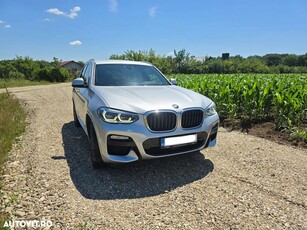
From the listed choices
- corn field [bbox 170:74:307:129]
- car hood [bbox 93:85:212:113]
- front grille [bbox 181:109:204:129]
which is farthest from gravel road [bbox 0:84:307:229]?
corn field [bbox 170:74:307:129]

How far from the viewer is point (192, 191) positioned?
3.08m

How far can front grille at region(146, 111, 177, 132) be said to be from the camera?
3.10 meters

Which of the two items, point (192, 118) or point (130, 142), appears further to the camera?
point (192, 118)

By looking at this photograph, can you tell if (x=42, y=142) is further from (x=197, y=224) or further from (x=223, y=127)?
(x=223, y=127)

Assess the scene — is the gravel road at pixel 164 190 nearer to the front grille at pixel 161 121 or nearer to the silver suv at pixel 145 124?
the silver suv at pixel 145 124

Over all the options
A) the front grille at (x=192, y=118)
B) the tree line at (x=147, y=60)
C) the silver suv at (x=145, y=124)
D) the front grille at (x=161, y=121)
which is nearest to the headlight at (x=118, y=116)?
the silver suv at (x=145, y=124)

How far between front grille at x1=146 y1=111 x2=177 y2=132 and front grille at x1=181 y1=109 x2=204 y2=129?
158 mm

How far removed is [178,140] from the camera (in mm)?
3238

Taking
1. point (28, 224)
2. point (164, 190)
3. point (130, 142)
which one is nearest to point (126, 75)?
point (130, 142)

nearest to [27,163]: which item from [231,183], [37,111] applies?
[231,183]

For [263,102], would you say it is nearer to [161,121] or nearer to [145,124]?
[161,121]

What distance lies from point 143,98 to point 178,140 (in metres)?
0.80

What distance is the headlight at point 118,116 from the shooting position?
3084 millimetres

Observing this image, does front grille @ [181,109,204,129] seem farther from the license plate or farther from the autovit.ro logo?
the autovit.ro logo
